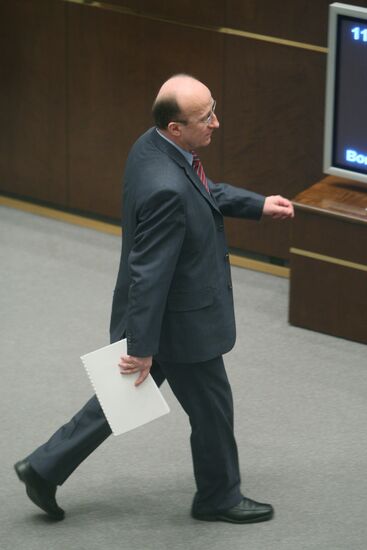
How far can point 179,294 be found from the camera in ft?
11.2

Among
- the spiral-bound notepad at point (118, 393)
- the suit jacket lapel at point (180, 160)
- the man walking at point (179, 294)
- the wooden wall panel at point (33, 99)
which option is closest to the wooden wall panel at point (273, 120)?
the wooden wall panel at point (33, 99)

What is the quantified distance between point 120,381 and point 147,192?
0.55 metres

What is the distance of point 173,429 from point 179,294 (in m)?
1.03

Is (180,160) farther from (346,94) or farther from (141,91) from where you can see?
(141,91)

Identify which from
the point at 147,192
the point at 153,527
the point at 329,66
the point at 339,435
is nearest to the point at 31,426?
the point at 153,527

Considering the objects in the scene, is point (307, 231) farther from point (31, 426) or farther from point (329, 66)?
point (31, 426)

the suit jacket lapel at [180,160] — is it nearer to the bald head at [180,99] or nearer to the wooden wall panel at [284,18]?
the bald head at [180,99]

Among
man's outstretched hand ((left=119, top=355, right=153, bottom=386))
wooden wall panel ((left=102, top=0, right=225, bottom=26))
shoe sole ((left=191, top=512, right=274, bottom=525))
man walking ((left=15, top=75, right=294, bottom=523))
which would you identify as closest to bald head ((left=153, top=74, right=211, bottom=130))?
man walking ((left=15, top=75, right=294, bottom=523))

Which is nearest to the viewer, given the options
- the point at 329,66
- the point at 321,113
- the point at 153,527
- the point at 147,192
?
the point at 147,192

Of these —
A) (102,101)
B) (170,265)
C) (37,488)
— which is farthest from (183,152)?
(102,101)

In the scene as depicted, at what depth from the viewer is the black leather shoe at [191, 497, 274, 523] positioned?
A: 3.80 m

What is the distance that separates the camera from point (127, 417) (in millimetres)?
3525

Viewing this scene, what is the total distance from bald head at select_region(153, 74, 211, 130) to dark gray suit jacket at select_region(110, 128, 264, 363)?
0.10 metres

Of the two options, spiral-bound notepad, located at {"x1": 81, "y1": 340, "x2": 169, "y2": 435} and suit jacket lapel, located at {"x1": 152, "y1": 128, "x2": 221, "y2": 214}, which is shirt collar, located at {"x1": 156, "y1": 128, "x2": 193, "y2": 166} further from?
spiral-bound notepad, located at {"x1": 81, "y1": 340, "x2": 169, "y2": 435}
